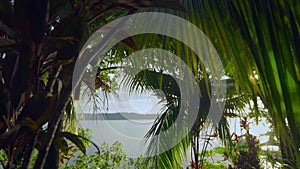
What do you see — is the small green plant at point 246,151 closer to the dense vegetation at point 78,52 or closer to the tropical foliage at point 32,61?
the dense vegetation at point 78,52

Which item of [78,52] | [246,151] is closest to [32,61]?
[78,52]

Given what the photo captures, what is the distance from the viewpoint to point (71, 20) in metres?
0.48

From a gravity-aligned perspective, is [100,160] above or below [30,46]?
below

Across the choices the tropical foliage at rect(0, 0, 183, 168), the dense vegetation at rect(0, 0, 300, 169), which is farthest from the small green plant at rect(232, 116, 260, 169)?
the tropical foliage at rect(0, 0, 183, 168)

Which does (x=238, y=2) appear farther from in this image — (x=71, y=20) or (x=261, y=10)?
(x=71, y=20)

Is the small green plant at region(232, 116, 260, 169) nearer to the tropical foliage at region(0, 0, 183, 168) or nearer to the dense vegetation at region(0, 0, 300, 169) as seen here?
the dense vegetation at region(0, 0, 300, 169)

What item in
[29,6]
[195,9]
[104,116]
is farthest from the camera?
A: [104,116]

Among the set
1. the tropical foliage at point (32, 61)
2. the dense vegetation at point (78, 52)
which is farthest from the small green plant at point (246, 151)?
the tropical foliage at point (32, 61)

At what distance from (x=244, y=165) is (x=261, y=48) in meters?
2.64

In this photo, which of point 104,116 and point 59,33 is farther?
point 104,116

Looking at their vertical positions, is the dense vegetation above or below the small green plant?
above

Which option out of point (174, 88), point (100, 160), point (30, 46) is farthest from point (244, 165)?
point (30, 46)

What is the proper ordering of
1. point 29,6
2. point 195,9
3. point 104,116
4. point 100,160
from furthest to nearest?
point 100,160 → point 104,116 → point 195,9 → point 29,6

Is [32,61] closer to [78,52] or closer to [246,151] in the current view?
[78,52]
